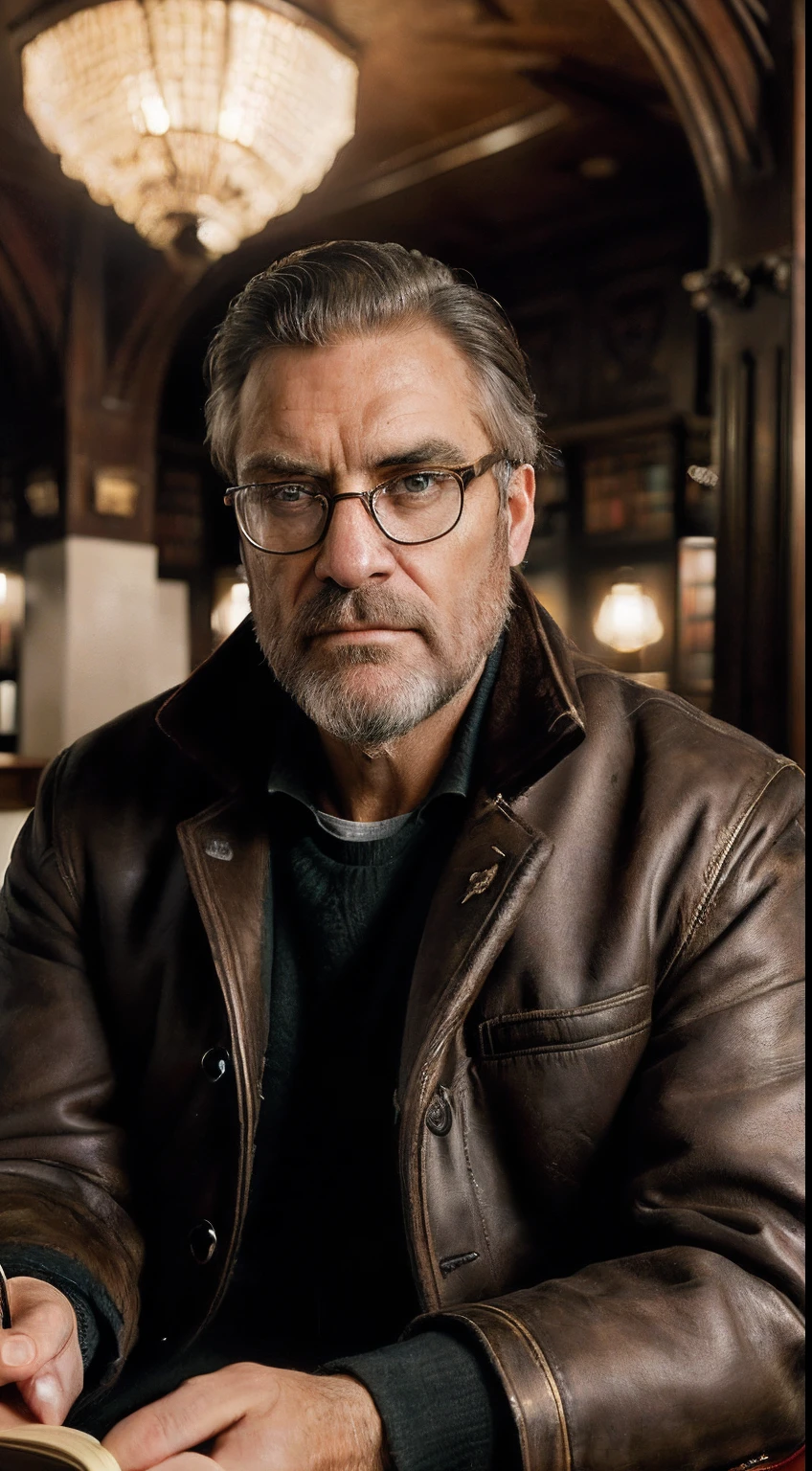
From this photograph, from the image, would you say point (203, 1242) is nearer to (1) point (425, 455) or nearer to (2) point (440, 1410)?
(2) point (440, 1410)

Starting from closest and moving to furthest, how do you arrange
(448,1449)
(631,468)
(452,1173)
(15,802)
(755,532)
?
(448,1449) < (452,1173) < (755,532) < (15,802) < (631,468)

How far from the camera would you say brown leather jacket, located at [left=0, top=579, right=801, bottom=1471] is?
1.01m

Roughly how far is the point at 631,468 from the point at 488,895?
531 cm

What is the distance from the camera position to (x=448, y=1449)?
0.95m

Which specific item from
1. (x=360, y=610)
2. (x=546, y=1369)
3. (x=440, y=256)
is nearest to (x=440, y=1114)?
(x=546, y=1369)

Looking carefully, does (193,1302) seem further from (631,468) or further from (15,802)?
(631,468)

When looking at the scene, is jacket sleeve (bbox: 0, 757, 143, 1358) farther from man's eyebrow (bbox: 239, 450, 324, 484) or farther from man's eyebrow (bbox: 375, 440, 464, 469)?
man's eyebrow (bbox: 375, 440, 464, 469)

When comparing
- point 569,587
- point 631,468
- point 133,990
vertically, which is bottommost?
point 133,990

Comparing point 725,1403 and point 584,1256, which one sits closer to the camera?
point 725,1403

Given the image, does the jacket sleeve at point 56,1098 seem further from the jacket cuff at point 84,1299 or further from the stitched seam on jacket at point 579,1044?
the stitched seam on jacket at point 579,1044

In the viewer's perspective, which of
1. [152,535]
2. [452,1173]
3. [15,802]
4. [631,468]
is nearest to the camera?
[452,1173]

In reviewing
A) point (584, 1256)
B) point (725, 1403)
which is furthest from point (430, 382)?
point (725, 1403)

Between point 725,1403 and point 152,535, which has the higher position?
point 152,535

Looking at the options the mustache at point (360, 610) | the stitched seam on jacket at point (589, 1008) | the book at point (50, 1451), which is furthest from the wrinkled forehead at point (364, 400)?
the book at point (50, 1451)
